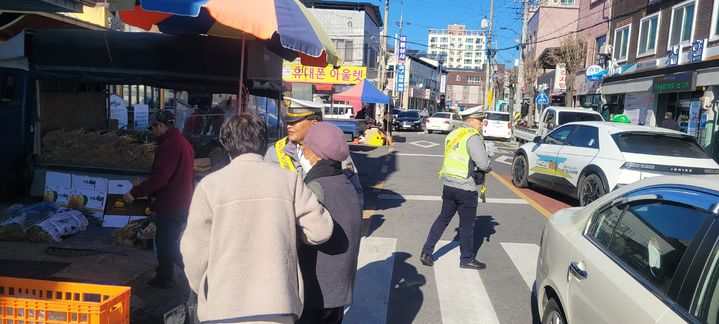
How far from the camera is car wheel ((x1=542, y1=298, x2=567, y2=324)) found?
134 inches

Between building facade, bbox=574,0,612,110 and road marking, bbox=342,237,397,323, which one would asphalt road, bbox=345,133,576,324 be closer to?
road marking, bbox=342,237,397,323

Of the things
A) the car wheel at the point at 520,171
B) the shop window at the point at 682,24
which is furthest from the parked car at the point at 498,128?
the car wheel at the point at 520,171

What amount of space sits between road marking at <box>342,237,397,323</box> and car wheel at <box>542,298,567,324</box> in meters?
1.28

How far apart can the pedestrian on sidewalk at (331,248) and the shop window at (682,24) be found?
19.0 metres

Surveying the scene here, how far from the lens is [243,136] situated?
242 centimetres

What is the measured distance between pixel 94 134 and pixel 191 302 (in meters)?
5.62

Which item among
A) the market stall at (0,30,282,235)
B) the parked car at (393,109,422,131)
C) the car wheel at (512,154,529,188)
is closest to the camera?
the market stall at (0,30,282,235)

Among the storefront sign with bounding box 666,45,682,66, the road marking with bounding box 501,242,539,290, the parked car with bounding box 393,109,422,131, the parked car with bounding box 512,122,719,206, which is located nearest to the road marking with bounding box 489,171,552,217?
the parked car with bounding box 512,122,719,206

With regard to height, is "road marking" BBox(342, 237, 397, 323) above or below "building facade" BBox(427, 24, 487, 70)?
below

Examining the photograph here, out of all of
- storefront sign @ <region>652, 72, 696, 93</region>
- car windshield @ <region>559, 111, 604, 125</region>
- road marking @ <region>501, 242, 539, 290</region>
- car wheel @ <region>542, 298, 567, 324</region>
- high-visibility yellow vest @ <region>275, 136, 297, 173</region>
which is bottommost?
road marking @ <region>501, 242, 539, 290</region>

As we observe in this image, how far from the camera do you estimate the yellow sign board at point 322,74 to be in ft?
96.5

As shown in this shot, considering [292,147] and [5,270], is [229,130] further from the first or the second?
[5,270]

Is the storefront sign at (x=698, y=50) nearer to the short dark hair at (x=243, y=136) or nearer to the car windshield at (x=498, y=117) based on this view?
the car windshield at (x=498, y=117)

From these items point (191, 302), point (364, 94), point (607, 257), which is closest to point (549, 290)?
point (607, 257)
